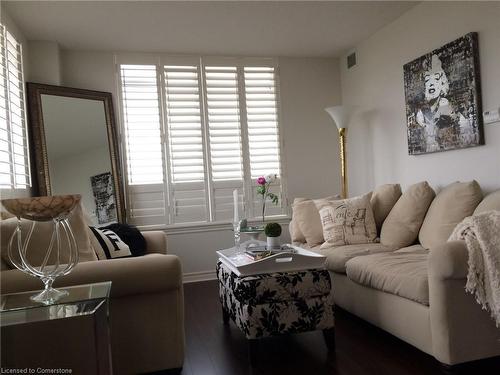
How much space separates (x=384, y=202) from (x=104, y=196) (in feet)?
8.61

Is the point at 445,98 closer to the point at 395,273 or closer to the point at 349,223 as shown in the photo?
the point at 349,223

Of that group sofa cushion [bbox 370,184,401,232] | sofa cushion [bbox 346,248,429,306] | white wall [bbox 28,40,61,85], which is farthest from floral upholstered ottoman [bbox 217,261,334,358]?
white wall [bbox 28,40,61,85]

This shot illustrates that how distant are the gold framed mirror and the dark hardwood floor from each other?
174 cm

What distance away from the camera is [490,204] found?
2.56m

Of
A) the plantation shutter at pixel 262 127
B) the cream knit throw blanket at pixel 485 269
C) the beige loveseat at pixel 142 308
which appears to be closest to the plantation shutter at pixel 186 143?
the plantation shutter at pixel 262 127

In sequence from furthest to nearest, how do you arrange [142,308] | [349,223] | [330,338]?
[349,223]
[330,338]
[142,308]

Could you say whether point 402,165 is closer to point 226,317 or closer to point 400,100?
point 400,100

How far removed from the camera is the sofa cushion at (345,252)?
3.01 metres

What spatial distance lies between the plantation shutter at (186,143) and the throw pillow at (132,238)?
1.26 meters

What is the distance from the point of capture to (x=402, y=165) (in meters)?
3.96

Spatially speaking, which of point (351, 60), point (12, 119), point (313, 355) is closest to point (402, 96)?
point (351, 60)

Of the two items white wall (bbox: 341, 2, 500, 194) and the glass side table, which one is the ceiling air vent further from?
the glass side table

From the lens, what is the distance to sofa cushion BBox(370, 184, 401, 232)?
3537 millimetres

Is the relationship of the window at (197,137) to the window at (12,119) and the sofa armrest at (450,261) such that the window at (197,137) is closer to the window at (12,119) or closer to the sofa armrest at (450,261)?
the window at (12,119)
